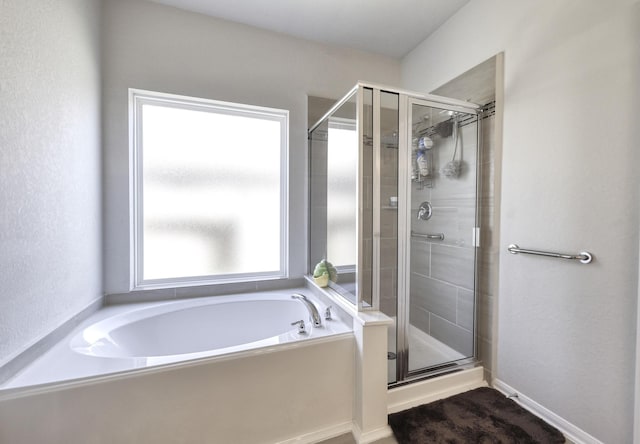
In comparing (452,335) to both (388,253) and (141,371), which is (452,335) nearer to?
(388,253)

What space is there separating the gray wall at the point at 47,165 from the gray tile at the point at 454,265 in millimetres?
2177

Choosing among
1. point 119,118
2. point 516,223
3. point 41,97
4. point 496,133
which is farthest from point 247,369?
point 496,133

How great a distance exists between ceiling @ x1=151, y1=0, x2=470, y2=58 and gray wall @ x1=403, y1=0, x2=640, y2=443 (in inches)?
16.4

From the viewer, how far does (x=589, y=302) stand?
51.5 inches

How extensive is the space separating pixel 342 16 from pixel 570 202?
1.94 metres

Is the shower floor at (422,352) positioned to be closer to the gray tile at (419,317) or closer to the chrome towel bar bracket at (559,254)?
the gray tile at (419,317)

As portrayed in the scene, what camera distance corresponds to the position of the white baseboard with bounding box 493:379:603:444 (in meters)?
1.34

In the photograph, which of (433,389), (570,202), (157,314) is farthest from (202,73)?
(433,389)

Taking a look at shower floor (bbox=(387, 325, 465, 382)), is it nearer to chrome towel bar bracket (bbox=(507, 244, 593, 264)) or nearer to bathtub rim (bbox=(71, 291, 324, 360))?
bathtub rim (bbox=(71, 291, 324, 360))

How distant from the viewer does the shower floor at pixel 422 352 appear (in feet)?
5.39

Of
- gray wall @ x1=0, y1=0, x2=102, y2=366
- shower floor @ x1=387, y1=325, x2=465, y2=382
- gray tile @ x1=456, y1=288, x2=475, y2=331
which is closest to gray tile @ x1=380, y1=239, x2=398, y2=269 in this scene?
shower floor @ x1=387, y1=325, x2=465, y2=382

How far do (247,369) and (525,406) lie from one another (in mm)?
1616

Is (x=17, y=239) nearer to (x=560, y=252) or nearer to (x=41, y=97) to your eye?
(x=41, y=97)

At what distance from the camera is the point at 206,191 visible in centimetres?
219
